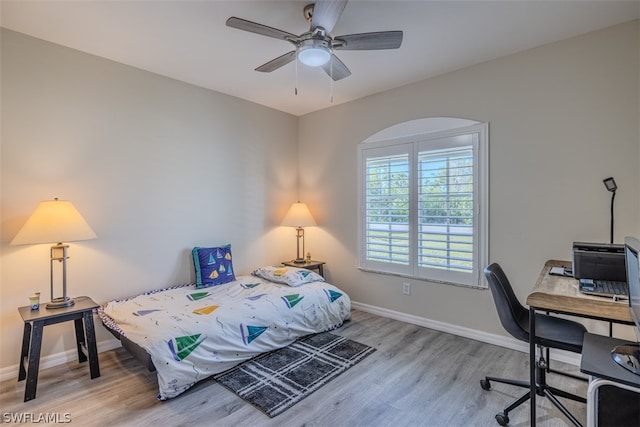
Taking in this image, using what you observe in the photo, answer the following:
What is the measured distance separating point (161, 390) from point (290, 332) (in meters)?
1.18

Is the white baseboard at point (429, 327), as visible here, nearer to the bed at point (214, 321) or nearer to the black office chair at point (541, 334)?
the bed at point (214, 321)

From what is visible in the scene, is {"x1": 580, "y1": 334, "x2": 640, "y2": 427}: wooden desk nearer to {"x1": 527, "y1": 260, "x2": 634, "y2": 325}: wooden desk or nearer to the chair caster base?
{"x1": 527, "y1": 260, "x2": 634, "y2": 325}: wooden desk

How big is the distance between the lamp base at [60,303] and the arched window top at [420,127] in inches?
132

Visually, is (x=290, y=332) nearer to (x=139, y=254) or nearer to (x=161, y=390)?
(x=161, y=390)

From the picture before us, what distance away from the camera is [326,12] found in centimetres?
185

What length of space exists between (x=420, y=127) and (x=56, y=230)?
342 cm

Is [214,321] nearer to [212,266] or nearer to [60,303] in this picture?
[212,266]

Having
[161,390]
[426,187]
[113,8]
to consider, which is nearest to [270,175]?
[426,187]

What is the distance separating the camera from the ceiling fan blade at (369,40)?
2.07 meters

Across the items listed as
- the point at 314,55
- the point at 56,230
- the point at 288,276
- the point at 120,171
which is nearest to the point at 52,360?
the point at 56,230

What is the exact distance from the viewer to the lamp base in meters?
2.48

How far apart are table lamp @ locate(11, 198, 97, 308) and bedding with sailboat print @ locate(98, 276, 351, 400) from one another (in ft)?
1.71

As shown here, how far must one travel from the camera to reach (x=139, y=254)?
10.5ft

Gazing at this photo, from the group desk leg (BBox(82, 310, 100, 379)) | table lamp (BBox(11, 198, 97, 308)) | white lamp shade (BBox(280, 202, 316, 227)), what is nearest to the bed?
desk leg (BBox(82, 310, 100, 379))
